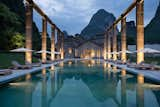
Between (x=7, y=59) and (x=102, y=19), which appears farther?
(x=102, y=19)

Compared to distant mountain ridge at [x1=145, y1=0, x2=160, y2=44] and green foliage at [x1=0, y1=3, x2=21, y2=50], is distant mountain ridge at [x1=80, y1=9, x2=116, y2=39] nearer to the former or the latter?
distant mountain ridge at [x1=145, y1=0, x2=160, y2=44]

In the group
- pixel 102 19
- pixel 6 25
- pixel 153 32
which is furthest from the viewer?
pixel 102 19

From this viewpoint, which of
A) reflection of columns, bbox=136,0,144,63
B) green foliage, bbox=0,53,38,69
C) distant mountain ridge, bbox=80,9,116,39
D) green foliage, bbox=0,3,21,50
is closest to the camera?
green foliage, bbox=0,53,38,69

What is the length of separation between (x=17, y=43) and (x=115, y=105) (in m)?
22.3

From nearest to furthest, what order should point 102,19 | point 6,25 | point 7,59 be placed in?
1. point 7,59
2. point 6,25
3. point 102,19

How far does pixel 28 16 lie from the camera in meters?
22.9

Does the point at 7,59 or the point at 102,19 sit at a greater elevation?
the point at 102,19

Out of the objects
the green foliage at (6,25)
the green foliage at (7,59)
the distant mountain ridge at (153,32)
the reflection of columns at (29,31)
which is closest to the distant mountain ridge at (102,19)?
the distant mountain ridge at (153,32)

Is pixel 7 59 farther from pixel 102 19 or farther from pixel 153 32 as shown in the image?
pixel 102 19

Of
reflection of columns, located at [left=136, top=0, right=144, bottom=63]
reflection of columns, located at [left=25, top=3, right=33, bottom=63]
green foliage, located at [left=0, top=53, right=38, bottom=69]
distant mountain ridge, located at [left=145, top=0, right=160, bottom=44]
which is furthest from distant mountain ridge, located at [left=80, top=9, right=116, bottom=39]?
reflection of columns, located at [left=136, top=0, right=144, bottom=63]

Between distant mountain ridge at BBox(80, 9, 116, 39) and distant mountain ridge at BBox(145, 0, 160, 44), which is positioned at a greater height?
distant mountain ridge at BBox(80, 9, 116, 39)

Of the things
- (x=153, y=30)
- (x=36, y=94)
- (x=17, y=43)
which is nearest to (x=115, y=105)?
(x=36, y=94)

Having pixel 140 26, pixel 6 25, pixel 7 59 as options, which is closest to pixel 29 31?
pixel 7 59

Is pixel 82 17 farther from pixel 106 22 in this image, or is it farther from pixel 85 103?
pixel 85 103
